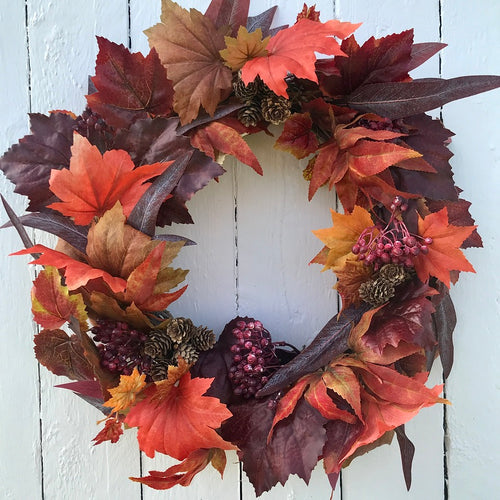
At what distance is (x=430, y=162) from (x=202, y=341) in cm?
39

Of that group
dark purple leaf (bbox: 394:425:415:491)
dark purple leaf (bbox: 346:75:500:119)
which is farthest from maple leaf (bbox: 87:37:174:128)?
dark purple leaf (bbox: 394:425:415:491)

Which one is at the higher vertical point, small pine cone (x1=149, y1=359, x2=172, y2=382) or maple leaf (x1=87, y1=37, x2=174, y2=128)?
maple leaf (x1=87, y1=37, x2=174, y2=128)

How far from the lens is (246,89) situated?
0.70 m

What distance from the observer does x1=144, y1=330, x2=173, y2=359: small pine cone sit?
67 centimetres

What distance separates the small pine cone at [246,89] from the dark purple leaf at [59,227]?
0.89 ft

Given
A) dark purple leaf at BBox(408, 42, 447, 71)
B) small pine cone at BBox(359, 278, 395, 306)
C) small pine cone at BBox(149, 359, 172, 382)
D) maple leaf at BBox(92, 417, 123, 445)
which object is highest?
dark purple leaf at BBox(408, 42, 447, 71)

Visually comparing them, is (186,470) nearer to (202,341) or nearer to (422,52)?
(202,341)

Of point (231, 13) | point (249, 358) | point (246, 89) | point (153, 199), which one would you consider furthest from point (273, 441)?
point (231, 13)

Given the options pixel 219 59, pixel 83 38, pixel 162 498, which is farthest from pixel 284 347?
pixel 83 38

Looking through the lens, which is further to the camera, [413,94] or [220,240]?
[220,240]

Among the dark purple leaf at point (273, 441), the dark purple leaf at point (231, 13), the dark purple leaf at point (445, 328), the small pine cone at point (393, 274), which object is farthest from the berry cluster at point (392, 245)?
the dark purple leaf at point (231, 13)

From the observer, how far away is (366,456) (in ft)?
2.69

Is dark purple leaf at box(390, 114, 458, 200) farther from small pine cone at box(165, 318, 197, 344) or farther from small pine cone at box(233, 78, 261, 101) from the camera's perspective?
small pine cone at box(165, 318, 197, 344)

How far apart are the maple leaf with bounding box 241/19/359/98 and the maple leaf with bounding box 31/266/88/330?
0.33 m
